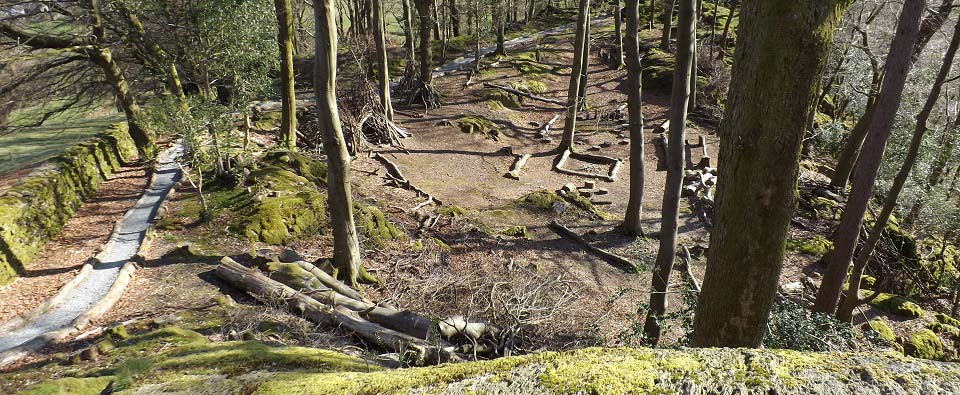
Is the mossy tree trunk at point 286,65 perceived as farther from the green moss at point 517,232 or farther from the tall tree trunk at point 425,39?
the tall tree trunk at point 425,39

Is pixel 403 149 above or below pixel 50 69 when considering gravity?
below

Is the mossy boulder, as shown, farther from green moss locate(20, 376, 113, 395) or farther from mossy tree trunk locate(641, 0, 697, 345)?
green moss locate(20, 376, 113, 395)

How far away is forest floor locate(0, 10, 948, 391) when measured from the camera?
22.8 feet

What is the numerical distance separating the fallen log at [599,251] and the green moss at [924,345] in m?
5.13

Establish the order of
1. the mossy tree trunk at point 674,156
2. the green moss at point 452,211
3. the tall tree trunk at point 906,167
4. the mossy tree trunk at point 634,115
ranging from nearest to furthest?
the mossy tree trunk at point 674,156 → the tall tree trunk at point 906,167 → the mossy tree trunk at point 634,115 → the green moss at point 452,211

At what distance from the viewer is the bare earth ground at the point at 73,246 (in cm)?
751

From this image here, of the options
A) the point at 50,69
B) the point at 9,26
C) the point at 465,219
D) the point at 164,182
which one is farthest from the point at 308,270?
the point at 50,69

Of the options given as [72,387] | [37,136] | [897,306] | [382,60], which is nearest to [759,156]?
[72,387]

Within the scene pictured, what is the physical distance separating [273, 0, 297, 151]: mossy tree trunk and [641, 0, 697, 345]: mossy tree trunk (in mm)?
8896

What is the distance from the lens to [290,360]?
121 inches

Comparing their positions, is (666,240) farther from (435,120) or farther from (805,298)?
(435,120)

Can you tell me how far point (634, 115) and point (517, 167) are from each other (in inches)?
233

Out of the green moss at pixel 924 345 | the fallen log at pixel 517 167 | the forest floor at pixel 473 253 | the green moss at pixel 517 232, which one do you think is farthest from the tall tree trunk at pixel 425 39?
the green moss at pixel 924 345

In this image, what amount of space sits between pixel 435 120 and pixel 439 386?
18.2m
